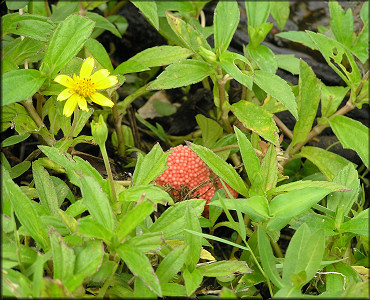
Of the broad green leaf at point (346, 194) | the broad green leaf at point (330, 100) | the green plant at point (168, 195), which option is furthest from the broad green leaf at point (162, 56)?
the broad green leaf at point (346, 194)

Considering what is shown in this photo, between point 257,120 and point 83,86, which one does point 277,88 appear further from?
point 83,86

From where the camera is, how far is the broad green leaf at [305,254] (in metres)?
1.03

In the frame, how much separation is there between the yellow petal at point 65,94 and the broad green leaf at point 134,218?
0.40 m

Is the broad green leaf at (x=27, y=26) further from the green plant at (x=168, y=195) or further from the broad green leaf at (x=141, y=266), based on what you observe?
the broad green leaf at (x=141, y=266)

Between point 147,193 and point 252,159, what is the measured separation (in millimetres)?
309

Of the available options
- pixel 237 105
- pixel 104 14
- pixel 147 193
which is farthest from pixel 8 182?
pixel 104 14

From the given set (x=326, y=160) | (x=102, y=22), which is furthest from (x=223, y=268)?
(x=102, y=22)

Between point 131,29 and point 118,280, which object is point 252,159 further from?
point 131,29

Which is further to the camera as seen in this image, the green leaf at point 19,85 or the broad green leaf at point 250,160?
the broad green leaf at point 250,160

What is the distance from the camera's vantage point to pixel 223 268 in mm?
1148

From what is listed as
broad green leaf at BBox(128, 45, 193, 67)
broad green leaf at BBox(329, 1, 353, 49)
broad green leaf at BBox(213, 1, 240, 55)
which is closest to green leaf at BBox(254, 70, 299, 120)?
broad green leaf at BBox(213, 1, 240, 55)

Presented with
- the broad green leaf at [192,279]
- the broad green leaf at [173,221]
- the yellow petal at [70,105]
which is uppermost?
the yellow petal at [70,105]

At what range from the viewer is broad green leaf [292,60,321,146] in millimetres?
1594

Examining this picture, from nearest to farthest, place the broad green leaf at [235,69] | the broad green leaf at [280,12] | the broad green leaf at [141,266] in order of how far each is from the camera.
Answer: the broad green leaf at [141,266], the broad green leaf at [235,69], the broad green leaf at [280,12]
